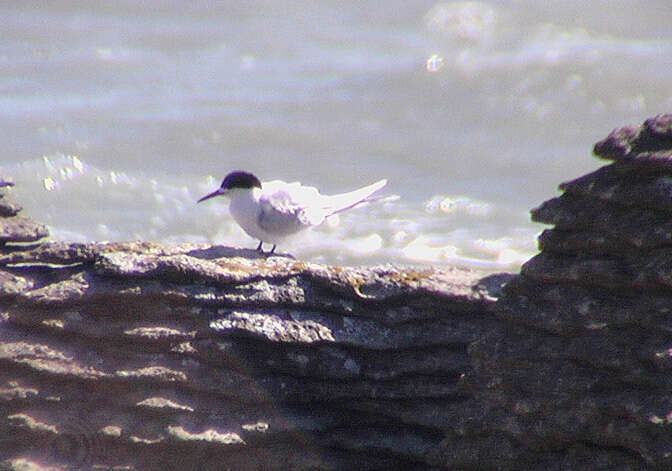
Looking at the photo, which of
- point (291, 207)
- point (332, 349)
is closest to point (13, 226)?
point (332, 349)

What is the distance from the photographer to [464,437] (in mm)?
3555

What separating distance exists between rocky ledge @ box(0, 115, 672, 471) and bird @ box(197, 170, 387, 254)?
2.02m

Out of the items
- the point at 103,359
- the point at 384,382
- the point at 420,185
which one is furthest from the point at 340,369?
the point at 420,185

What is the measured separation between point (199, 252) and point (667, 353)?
2.21m

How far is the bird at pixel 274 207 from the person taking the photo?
6422 mm

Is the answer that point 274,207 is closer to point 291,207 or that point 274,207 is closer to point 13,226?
point 291,207

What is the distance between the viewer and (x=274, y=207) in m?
6.42

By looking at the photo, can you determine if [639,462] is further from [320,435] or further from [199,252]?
[199,252]

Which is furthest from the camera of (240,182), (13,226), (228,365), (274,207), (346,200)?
(346,200)

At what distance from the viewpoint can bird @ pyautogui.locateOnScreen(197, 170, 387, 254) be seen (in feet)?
21.1

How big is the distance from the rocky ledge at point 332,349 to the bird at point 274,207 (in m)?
2.02

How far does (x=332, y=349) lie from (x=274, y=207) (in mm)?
2532

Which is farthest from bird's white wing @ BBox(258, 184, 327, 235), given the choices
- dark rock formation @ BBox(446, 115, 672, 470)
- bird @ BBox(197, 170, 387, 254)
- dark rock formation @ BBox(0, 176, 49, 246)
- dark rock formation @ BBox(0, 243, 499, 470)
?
dark rock formation @ BBox(446, 115, 672, 470)

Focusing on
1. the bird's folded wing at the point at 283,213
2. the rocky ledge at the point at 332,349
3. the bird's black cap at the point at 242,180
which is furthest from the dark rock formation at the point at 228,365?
the bird's black cap at the point at 242,180
